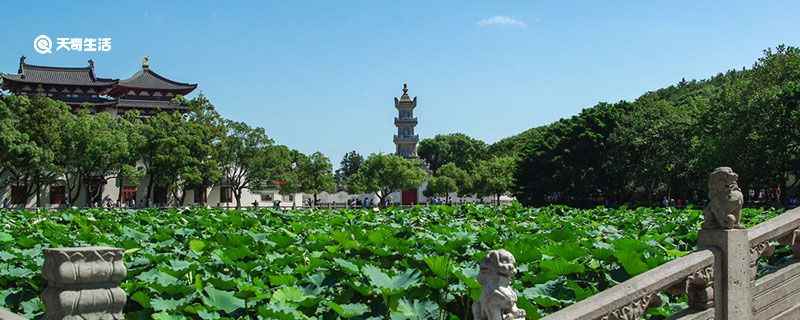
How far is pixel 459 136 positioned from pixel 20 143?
2310 inches

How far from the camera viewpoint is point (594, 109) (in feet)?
141

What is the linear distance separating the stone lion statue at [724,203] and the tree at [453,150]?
259 feet

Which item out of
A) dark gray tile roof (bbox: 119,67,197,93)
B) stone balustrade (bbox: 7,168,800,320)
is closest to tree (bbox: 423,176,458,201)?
dark gray tile roof (bbox: 119,67,197,93)

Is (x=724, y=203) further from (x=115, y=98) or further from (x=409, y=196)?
(x=409, y=196)

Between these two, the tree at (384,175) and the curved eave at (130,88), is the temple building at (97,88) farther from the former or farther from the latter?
the tree at (384,175)

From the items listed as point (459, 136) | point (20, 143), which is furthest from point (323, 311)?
point (459, 136)

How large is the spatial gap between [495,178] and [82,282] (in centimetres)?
6428

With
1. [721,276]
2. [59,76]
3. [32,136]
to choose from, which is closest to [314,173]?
[32,136]

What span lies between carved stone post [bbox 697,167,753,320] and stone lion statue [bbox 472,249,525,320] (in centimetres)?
236

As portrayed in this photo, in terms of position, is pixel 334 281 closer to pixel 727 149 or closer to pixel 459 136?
pixel 727 149

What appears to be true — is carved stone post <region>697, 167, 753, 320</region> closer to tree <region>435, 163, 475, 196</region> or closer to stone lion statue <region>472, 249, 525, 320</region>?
stone lion statue <region>472, 249, 525, 320</region>

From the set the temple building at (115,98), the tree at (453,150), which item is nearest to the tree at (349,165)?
the tree at (453,150)

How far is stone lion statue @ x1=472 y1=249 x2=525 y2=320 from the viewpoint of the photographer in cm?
337

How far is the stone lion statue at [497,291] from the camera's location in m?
3.37
